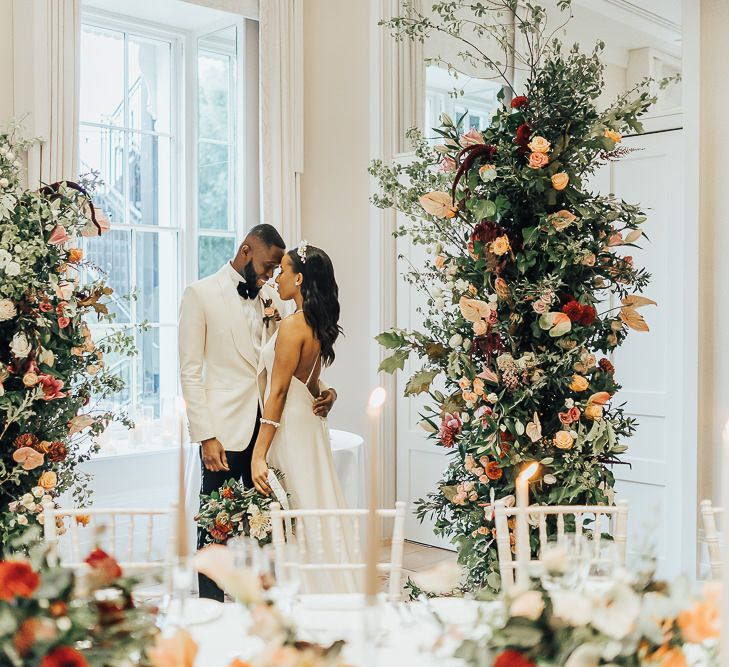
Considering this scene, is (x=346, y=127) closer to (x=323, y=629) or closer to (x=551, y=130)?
(x=551, y=130)

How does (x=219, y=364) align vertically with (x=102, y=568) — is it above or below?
above

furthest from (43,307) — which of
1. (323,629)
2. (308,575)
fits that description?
(323,629)

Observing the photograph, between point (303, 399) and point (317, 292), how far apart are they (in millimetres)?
401

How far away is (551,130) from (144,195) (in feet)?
9.53

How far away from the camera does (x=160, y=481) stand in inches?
189

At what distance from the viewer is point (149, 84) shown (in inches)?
197

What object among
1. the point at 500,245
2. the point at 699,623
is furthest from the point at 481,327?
the point at 699,623

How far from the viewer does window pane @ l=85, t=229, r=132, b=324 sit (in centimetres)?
481

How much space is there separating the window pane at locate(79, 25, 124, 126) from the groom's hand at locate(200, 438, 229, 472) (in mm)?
2228

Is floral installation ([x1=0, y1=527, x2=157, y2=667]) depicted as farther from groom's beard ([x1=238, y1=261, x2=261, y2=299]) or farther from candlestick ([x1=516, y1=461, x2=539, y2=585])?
groom's beard ([x1=238, y1=261, x2=261, y2=299])

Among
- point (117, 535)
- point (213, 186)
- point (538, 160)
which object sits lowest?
point (117, 535)

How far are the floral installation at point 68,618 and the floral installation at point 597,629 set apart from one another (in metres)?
0.43

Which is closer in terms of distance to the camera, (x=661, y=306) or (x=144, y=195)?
(x=661, y=306)

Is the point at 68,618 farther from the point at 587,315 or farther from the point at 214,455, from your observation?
the point at 214,455
